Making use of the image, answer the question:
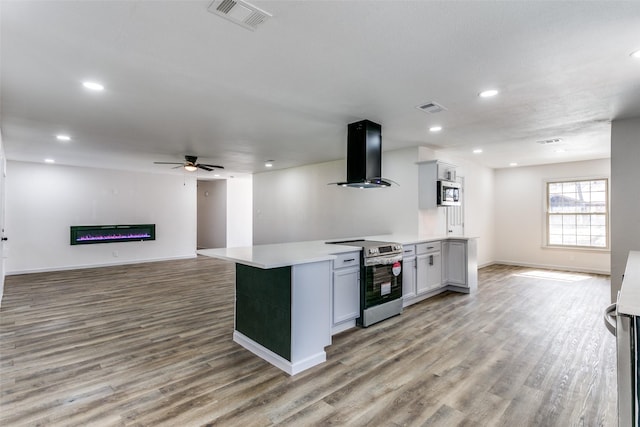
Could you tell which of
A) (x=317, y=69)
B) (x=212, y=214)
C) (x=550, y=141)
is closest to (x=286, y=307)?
(x=317, y=69)

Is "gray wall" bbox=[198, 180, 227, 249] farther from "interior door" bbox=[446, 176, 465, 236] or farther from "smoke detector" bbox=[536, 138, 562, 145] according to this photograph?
"smoke detector" bbox=[536, 138, 562, 145]

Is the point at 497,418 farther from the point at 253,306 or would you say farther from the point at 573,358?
the point at 253,306

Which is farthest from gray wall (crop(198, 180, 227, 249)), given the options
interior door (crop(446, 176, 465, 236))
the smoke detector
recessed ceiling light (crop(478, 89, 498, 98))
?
recessed ceiling light (crop(478, 89, 498, 98))

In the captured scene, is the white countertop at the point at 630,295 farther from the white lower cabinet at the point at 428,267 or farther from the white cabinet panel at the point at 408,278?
the white lower cabinet at the point at 428,267

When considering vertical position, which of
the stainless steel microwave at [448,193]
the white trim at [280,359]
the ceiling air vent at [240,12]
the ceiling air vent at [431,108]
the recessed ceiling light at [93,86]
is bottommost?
the white trim at [280,359]

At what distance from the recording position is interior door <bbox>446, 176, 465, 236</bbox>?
646 cm

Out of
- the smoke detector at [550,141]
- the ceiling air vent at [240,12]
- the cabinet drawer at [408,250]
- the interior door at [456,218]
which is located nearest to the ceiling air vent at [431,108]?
the cabinet drawer at [408,250]

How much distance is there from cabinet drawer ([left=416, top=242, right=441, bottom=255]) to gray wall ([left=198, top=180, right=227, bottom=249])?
24.6ft

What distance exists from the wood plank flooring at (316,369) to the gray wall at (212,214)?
6133mm

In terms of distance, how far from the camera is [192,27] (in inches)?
80.5

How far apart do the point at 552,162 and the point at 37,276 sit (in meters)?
11.6

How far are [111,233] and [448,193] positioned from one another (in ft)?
25.9

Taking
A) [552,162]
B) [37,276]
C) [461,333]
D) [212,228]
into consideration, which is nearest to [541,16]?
[461,333]

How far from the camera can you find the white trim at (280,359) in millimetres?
2715
